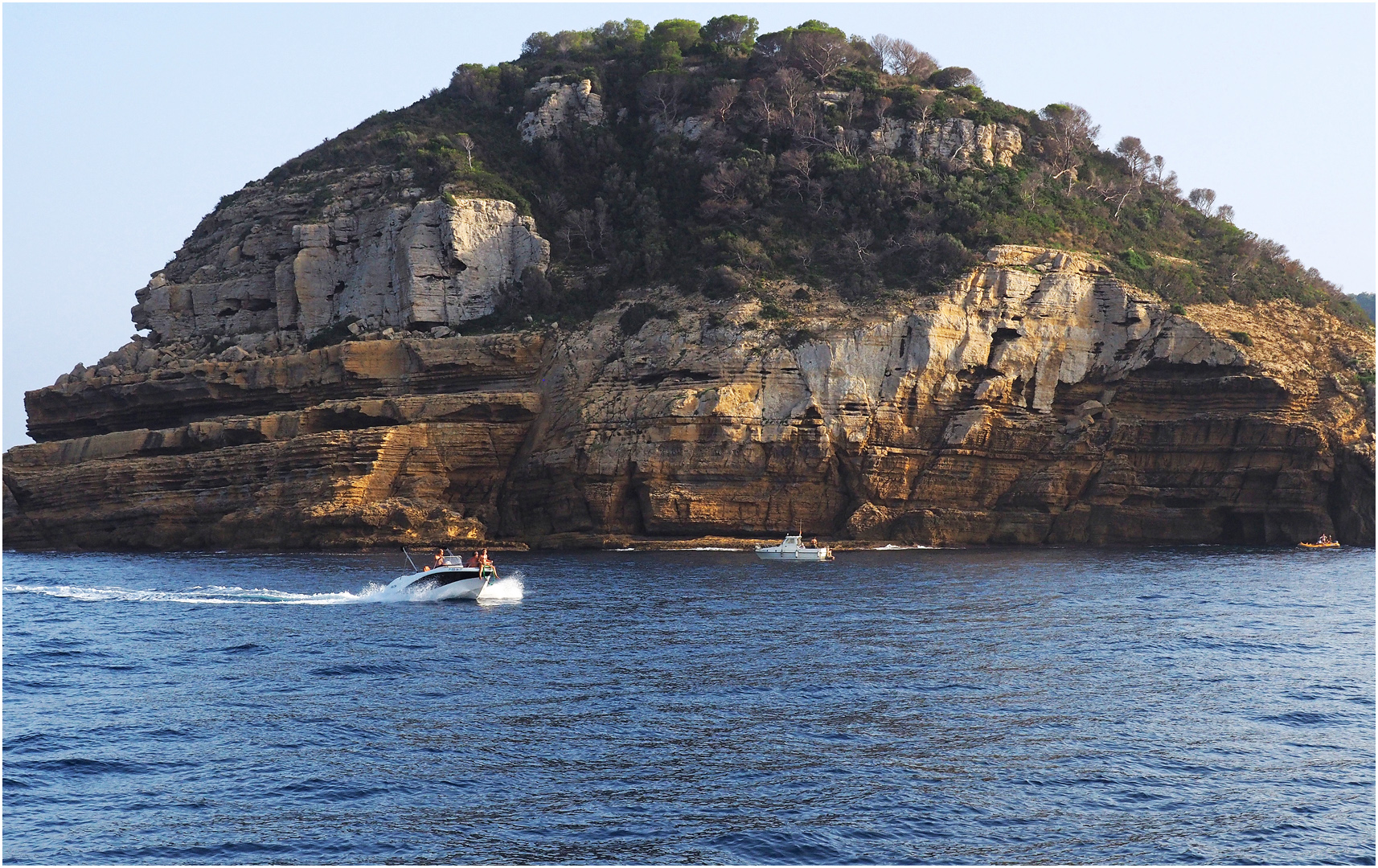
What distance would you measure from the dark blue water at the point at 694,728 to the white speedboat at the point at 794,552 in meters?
14.8

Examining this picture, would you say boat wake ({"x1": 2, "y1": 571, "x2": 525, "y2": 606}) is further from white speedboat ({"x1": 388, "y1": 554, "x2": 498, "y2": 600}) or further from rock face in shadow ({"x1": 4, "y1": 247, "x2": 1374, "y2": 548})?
rock face in shadow ({"x1": 4, "y1": 247, "x2": 1374, "y2": 548})

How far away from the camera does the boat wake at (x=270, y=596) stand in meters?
42.5

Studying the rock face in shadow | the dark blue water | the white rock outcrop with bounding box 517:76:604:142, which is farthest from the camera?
the white rock outcrop with bounding box 517:76:604:142

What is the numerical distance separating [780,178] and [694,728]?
58.5 meters

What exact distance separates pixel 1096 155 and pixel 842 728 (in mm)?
A: 73802

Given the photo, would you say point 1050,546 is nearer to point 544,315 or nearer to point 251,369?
point 544,315

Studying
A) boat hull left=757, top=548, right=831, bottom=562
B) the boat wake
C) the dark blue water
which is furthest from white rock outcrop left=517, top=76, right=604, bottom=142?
the dark blue water

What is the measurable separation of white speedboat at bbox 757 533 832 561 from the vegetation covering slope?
15.4 m

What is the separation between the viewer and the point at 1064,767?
2147 cm

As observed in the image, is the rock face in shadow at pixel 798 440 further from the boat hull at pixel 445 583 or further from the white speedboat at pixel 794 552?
the boat hull at pixel 445 583

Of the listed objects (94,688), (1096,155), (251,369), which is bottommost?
(94,688)

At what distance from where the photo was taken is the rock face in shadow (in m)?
62.6

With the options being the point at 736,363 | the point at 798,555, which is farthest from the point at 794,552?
the point at 736,363

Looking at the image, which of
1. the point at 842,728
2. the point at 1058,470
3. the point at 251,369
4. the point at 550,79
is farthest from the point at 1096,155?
the point at 842,728
